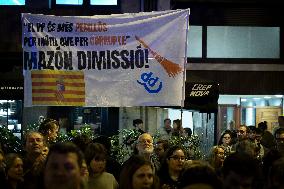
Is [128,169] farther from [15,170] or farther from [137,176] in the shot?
[15,170]

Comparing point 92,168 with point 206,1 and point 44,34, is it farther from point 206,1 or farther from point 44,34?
point 206,1

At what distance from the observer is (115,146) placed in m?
11.2

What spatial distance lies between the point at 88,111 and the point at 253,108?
248 inches

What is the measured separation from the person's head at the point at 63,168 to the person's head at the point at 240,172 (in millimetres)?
1366

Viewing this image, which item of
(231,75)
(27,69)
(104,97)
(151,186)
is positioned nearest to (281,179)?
(151,186)

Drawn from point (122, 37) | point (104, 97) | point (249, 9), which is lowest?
point (104, 97)

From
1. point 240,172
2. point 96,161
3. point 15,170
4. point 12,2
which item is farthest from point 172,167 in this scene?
point 12,2

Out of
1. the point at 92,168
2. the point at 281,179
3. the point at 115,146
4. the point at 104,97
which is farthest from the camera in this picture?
the point at 115,146

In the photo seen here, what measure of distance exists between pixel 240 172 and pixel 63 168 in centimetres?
174

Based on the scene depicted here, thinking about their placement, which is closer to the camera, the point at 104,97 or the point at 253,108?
the point at 104,97

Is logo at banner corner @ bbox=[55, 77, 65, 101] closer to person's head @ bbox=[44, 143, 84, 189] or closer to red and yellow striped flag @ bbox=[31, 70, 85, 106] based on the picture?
red and yellow striped flag @ bbox=[31, 70, 85, 106]

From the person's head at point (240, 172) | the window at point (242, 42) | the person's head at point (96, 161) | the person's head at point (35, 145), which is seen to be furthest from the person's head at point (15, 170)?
the window at point (242, 42)

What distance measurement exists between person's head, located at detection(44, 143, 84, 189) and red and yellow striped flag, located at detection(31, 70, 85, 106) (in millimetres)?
5853

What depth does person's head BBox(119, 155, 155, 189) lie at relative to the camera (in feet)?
19.3
